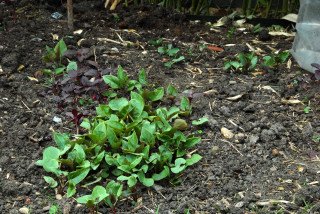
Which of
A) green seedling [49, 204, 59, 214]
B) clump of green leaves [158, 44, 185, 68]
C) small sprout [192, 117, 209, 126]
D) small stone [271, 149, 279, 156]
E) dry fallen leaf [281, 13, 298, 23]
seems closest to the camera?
green seedling [49, 204, 59, 214]

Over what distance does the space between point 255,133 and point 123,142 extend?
0.69 m

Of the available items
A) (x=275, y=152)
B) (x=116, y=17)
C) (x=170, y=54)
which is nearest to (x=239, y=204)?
(x=275, y=152)

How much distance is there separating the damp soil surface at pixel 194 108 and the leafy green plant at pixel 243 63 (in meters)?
0.04

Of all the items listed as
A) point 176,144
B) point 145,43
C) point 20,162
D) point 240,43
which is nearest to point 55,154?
point 20,162

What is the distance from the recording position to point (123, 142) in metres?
2.97

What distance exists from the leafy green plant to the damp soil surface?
0.04m

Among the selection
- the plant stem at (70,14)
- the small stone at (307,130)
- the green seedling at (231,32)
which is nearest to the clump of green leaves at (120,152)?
the small stone at (307,130)

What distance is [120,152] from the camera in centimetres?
301

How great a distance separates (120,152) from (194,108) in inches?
22.5

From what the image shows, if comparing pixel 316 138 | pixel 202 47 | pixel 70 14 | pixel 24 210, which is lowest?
pixel 24 210

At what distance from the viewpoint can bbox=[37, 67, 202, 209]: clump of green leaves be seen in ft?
9.30

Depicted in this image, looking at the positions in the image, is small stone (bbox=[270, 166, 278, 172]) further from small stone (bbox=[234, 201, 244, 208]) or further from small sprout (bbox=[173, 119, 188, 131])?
small sprout (bbox=[173, 119, 188, 131])

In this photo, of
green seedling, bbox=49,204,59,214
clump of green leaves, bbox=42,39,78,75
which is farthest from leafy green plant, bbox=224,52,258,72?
green seedling, bbox=49,204,59,214

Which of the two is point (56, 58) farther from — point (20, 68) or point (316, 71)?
point (316, 71)
